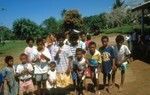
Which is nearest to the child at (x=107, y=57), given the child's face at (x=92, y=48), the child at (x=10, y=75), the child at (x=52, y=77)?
the child's face at (x=92, y=48)

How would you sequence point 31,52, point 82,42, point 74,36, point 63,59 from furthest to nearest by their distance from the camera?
point 82,42 → point 63,59 → point 31,52 → point 74,36

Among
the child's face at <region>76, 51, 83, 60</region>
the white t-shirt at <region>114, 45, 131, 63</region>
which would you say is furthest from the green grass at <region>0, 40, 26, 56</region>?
the child's face at <region>76, 51, 83, 60</region>

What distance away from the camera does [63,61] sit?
33.6ft

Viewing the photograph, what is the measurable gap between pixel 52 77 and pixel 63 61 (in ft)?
2.28

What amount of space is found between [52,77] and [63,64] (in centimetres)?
64

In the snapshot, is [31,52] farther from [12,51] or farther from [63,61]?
[12,51]

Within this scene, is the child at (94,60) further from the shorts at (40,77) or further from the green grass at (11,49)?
the green grass at (11,49)

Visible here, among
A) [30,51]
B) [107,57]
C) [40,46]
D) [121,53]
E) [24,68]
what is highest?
[40,46]

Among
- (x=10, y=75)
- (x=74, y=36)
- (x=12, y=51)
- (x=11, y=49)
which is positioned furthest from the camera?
(x=11, y=49)

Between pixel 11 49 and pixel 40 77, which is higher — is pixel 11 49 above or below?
above

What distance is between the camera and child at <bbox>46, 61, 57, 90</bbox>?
9.81 metres

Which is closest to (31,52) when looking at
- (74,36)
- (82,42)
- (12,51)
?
(74,36)

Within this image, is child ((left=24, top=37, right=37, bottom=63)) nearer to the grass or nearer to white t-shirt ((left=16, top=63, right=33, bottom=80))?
white t-shirt ((left=16, top=63, right=33, bottom=80))

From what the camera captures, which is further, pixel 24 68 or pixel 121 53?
pixel 121 53
